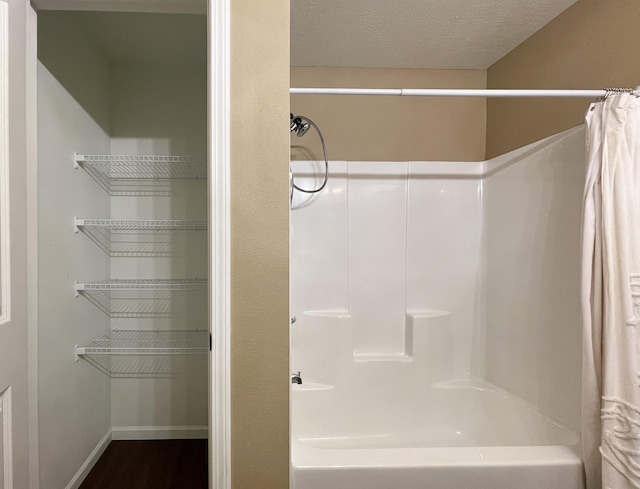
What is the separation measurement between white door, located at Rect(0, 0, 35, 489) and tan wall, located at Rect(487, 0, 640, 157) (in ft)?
6.94

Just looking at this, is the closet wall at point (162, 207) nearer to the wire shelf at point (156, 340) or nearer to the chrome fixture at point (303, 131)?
the wire shelf at point (156, 340)

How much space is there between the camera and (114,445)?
2.37m

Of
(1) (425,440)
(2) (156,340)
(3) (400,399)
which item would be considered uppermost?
(2) (156,340)

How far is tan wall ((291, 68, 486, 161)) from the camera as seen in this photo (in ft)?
7.55

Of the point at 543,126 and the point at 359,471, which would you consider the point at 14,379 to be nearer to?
the point at 359,471

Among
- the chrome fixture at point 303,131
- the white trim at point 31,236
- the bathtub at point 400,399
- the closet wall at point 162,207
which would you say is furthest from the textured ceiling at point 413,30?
the bathtub at point 400,399

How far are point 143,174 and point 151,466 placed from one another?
1711 mm

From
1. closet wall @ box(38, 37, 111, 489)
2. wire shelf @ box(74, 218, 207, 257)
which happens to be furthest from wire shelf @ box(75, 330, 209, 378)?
wire shelf @ box(74, 218, 207, 257)

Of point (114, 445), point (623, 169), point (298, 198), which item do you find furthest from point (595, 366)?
point (114, 445)

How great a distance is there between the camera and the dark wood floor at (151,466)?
6.55 ft

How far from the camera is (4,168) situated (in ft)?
3.51

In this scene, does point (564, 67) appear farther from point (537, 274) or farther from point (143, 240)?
point (143, 240)

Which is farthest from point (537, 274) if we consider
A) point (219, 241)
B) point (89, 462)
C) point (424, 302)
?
point (89, 462)

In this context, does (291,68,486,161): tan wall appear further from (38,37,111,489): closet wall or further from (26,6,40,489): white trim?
(26,6,40,489): white trim
